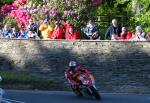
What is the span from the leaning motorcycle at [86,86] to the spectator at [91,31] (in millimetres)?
4054

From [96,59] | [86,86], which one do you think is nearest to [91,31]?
[96,59]

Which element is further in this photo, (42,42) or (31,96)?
(42,42)

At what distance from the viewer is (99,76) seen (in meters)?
25.5

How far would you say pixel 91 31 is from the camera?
26.8m

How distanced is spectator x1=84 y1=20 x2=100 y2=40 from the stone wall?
3.41 feet

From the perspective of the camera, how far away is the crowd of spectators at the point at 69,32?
86.2ft

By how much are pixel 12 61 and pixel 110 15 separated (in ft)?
30.3

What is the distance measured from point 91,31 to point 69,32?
92cm

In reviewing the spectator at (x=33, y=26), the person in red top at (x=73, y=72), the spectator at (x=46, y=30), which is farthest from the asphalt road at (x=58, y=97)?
the spectator at (x=33, y=26)

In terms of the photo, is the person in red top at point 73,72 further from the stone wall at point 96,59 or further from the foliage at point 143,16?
the foliage at point 143,16

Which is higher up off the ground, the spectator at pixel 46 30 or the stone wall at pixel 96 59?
the spectator at pixel 46 30

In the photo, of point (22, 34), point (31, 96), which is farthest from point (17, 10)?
point (31, 96)

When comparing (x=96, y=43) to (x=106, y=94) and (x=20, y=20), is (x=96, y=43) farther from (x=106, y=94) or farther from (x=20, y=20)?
(x=20, y=20)

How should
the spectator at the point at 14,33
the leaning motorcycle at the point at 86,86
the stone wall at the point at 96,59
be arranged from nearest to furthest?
the leaning motorcycle at the point at 86,86, the stone wall at the point at 96,59, the spectator at the point at 14,33
